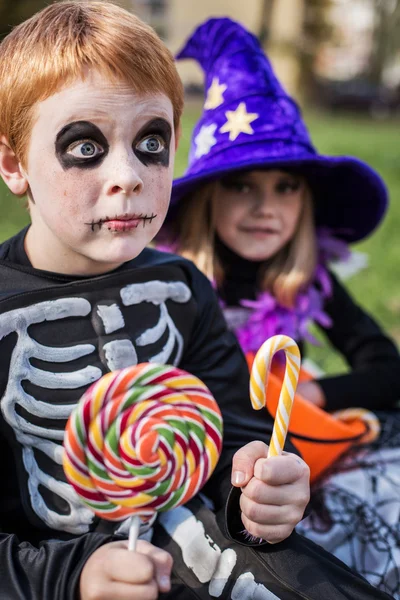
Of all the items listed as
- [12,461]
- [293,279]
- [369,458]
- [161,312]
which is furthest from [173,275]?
[369,458]

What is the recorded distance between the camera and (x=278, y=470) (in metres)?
1.32

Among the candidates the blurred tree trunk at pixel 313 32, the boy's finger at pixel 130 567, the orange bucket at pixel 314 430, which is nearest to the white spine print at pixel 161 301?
the boy's finger at pixel 130 567

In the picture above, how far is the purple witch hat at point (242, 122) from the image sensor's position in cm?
227

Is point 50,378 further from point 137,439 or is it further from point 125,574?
point 125,574

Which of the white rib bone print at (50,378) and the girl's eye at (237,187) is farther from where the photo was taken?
the girl's eye at (237,187)

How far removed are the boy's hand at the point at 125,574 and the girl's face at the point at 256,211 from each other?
1324mm

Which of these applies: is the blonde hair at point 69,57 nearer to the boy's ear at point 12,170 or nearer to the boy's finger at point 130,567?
the boy's ear at point 12,170

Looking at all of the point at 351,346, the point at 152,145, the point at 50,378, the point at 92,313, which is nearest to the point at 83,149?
the point at 152,145

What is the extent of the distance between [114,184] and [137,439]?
0.47m

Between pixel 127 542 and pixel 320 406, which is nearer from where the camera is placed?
pixel 127 542

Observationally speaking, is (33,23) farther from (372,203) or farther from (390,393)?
(390,393)

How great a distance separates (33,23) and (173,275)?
1.99ft

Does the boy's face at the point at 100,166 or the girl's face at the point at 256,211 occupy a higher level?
the boy's face at the point at 100,166

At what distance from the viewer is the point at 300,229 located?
8.25ft
